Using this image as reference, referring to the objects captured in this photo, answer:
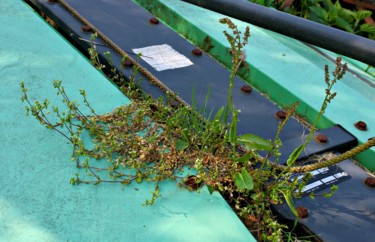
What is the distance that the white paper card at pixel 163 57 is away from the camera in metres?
A: 2.45

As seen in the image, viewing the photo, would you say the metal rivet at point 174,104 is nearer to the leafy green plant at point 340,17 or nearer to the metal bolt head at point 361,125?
the metal bolt head at point 361,125

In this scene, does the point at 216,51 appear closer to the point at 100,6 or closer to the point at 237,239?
the point at 100,6

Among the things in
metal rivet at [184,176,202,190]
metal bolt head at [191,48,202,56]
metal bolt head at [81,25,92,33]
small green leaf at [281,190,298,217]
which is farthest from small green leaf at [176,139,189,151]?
metal bolt head at [81,25,92,33]

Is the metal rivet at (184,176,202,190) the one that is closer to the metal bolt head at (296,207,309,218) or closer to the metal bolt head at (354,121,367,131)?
the metal bolt head at (296,207,309,218)

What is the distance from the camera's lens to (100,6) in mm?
2953

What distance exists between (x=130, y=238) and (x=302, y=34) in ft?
2.52

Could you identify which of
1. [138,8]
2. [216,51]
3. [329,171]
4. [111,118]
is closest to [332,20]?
[216,51]

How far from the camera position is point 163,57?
2535mm

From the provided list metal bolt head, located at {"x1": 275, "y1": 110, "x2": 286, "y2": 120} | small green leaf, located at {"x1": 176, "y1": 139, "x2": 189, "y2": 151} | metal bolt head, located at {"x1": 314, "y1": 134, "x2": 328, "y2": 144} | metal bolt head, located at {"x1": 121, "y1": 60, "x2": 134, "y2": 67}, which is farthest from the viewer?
metal bolt head, located at {"x1": 121, "y1": 60, "x2": 134, "y2": 67}

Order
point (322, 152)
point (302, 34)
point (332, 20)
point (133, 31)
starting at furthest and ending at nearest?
1. point (332, 20)
2. point (133, 31)
3. point (322, 152)
4. point (302, 34)

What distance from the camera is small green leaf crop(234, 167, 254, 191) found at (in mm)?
1679

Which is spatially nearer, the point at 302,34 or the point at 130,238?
the point at 302,34

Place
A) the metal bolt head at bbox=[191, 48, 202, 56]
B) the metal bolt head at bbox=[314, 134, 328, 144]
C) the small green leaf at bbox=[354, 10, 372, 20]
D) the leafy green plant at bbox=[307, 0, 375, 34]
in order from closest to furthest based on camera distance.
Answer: the metal bolt head at bbox=[314, 134, 328, 144] → the metal bolt head at bbox=[191, 48, 202, 56] → the leafy green plant at bbox=[307, 0, 375, 34] → the small green leaf at bbox=[354, 10, 372, 20]

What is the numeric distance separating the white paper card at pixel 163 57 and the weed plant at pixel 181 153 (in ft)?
1.35
